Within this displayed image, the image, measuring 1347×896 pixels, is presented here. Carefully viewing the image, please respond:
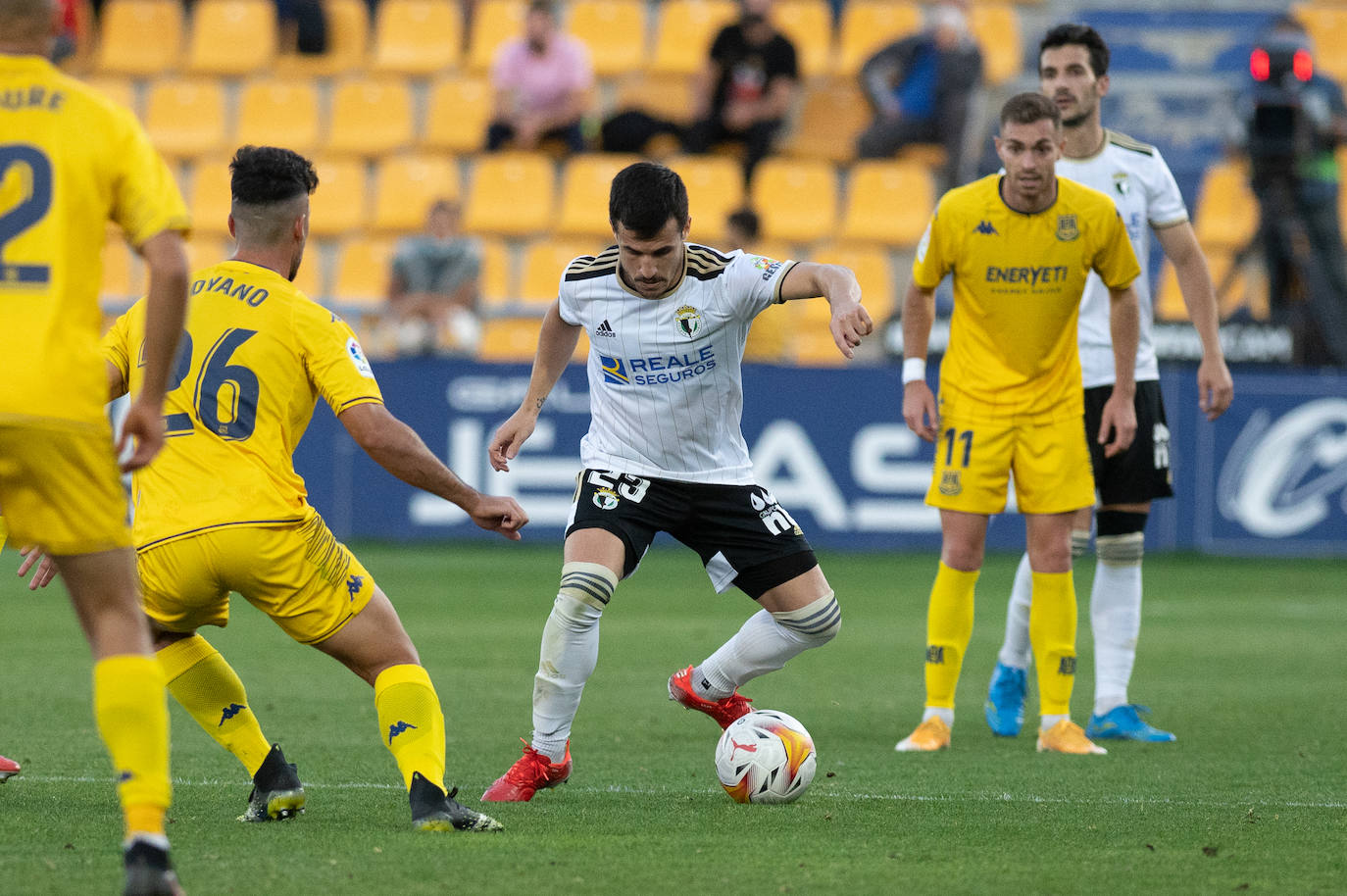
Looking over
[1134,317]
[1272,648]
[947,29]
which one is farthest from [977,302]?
[947,29]

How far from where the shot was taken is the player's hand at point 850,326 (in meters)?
4.54

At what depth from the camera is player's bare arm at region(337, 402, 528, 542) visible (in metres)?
4.43

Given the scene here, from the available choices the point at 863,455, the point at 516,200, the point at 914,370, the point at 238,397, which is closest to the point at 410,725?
the point at 238,397

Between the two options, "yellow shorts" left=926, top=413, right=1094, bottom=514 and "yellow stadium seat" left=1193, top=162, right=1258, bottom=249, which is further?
"yellow stadium seat" left=1193, top=162, right=1258, bottom=249

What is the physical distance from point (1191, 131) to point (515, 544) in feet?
25.1

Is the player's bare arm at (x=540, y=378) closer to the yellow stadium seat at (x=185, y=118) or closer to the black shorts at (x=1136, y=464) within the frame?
the black shorts at (x=1136, y=464)

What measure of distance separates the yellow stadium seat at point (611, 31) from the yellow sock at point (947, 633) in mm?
12116

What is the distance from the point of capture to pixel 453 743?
632 centimetres

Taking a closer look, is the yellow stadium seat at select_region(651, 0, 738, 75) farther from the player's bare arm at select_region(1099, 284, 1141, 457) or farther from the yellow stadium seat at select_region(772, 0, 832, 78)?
the player's bare arm at select_region(1099, 284, 1141, 457)

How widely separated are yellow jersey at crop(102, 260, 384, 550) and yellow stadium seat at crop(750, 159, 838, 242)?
38.0ft

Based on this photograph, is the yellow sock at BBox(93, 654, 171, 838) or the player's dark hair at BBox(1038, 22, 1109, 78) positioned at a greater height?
the player's dark hair at BBox(1038, 22, 1109, 78)

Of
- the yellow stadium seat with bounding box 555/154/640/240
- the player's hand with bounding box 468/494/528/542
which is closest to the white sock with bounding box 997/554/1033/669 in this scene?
the player's hand with bounding box 468/494/528/542

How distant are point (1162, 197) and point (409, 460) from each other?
3730 millimetres

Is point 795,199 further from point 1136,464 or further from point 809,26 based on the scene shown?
point 1136,464
